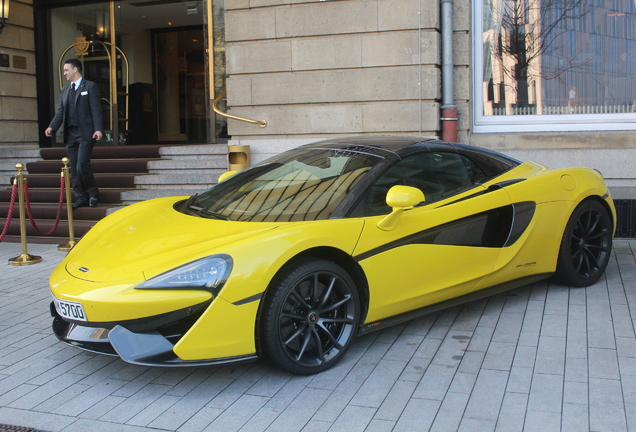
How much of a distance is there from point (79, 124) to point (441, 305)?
5714 mm

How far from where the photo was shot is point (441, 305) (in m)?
4.29

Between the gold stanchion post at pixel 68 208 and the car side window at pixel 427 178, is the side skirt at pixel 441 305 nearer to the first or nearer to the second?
the car side window at pixel 427 178

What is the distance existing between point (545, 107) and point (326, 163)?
17.4 feet

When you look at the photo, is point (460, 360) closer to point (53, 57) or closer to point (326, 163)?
point (326, 163)

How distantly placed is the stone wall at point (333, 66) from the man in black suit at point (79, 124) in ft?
6.21

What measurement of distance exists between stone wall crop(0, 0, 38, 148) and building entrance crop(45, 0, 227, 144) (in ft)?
1.44

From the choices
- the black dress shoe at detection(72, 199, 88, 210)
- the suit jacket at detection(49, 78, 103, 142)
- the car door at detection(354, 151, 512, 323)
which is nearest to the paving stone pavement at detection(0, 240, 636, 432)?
Answer: the car door at detection(354, 151, 512, 323)

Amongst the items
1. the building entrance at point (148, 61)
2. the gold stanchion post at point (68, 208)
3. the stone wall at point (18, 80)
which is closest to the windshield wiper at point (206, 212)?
the gold stanchion post at point (68, 208)

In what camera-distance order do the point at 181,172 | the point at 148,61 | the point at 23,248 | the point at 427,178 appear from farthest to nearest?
the point at 148,61 < the point at 181,172 < the point at 23,248 < the point at 427,178

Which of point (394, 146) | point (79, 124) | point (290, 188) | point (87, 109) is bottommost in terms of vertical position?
point (290, 188)

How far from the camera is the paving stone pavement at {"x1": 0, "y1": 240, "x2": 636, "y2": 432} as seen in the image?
3.13 metres

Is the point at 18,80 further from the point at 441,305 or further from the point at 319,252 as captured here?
the point at 441,305

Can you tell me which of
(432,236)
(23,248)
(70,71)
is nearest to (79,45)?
(70,71)

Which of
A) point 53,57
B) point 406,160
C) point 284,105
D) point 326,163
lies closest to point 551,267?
point 406,160
